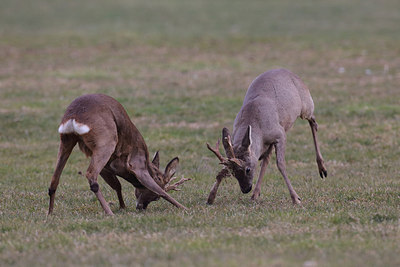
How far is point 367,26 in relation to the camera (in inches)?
1296

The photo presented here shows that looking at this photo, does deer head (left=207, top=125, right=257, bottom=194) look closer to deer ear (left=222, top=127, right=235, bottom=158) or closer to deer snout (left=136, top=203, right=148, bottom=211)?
deer ear (left=222, top=127, right=235, bottom=158)

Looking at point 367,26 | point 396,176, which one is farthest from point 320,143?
point 367,26

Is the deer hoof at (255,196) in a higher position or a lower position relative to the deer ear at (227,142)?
lower

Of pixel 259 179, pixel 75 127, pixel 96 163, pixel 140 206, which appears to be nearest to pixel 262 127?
pixel 259 179

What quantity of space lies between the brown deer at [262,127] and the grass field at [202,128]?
45 cm

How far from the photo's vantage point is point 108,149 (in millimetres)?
8469

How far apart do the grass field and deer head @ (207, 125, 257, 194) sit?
39cm

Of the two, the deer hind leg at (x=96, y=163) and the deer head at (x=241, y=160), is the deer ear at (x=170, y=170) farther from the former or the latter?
the deer hind leg at (x=96, y=163)

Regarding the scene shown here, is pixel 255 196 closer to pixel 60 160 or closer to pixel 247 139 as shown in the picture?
pixel 247 139

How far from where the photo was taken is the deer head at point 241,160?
898 centimetres

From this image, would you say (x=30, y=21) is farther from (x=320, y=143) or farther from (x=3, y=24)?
(x=320, y=143)

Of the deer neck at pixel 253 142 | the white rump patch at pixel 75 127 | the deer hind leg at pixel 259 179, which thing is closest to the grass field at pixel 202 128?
the deer hind leg at pixel 259 179

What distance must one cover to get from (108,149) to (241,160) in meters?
1.93

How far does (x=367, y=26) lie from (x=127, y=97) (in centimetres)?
1876
